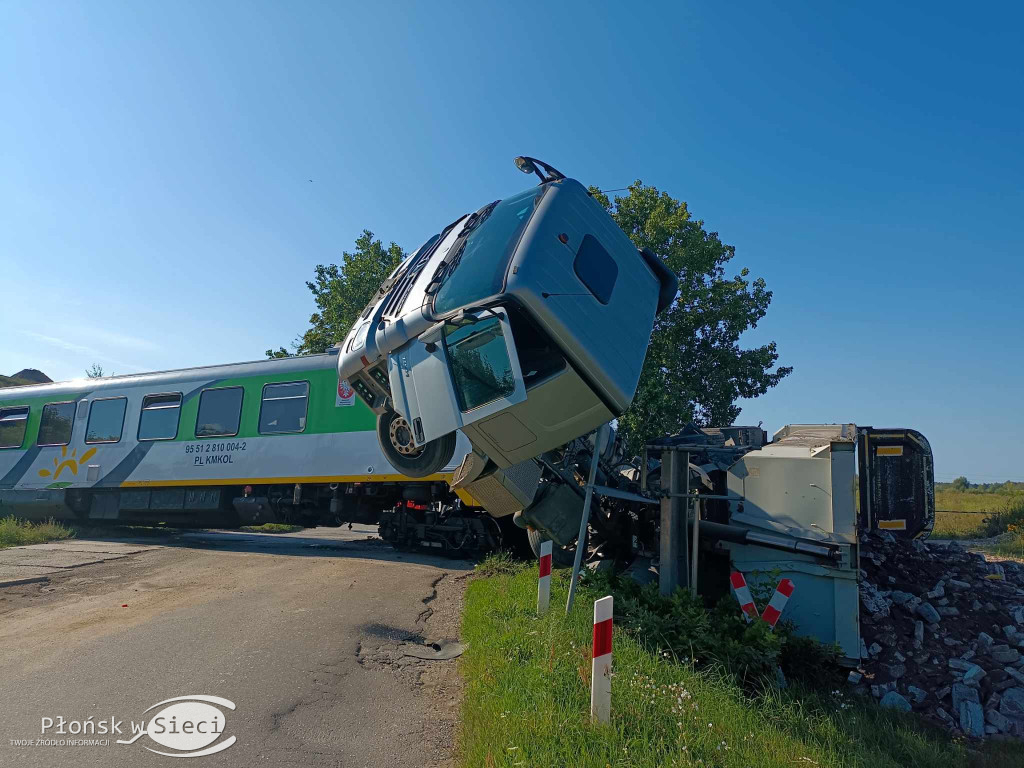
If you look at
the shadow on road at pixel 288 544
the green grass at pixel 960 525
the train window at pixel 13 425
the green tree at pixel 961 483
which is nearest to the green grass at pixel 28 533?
the shadow on road at pixel 288 544

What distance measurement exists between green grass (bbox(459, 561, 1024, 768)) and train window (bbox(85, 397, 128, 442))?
11109 millimetres

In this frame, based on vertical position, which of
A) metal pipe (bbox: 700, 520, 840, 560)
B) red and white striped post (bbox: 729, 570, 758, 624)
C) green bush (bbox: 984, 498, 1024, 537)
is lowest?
red and white striped post (bbox: 729, 570, 758, 624)

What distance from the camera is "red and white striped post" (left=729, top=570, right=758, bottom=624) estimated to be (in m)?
5.74

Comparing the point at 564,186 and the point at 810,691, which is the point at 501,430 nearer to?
the point at 564,186

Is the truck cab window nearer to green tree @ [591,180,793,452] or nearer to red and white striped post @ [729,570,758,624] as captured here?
red and white striped post @ [729,570,758,624]

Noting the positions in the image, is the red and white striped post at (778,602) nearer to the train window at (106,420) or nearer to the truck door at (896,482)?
the truck door at (896,482)

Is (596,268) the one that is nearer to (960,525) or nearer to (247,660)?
(247,660)

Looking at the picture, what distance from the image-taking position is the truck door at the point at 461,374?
17.5 ft

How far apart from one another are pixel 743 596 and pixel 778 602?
33 centimetres

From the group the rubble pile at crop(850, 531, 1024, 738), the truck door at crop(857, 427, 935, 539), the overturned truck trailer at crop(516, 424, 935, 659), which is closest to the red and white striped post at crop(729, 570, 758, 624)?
the overturned truck trailer at crop(516, 424, 935, 659)

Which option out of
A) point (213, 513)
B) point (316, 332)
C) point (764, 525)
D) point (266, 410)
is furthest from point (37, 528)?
point (764, 525)

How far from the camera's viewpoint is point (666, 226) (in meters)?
16.1

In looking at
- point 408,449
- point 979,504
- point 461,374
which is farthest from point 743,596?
point 979,504

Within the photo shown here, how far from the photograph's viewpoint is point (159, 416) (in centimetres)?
1304
